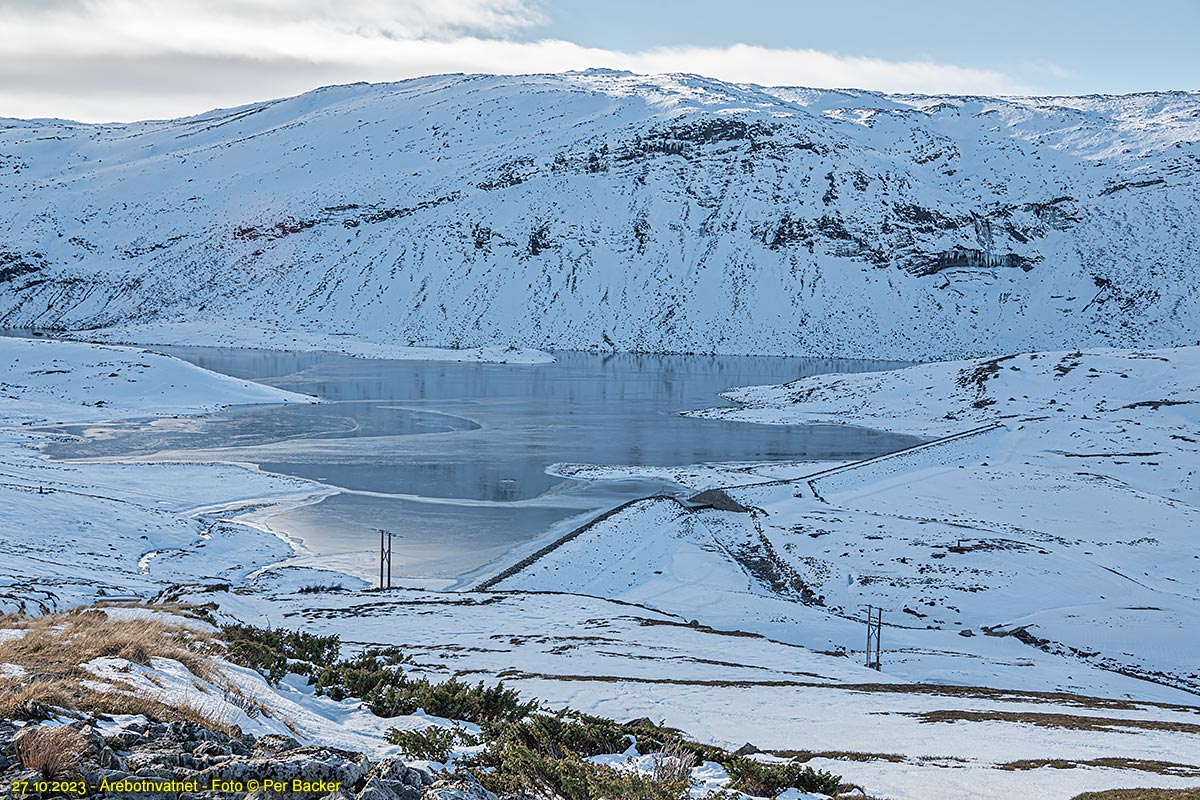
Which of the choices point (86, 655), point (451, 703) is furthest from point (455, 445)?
point (86, 655)

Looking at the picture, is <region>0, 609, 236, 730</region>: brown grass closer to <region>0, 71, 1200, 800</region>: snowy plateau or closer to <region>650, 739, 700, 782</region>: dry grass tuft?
<region>0, 71, 1200, 800</region>: snowy plateau

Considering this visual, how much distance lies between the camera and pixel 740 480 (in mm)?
45562

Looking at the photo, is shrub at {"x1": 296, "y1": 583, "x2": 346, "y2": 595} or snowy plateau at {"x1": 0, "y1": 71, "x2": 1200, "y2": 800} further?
shrub at {"x1": 296, "y1": 583, "x2": 346, "y2": 595}

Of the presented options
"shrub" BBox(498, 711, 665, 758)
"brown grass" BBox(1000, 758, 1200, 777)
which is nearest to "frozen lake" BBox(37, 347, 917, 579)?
"shrub" BBox(498, 711, 665, 758)

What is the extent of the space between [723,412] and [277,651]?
196ft

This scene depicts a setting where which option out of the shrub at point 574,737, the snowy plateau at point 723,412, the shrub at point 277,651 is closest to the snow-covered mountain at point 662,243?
the snowy plateau at point 723,412

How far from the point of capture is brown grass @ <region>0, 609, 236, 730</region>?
23.2 ft

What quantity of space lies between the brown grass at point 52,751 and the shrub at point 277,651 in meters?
5.25

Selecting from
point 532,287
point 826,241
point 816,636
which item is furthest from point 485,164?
point 816,636

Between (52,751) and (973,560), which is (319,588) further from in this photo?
(52,751)

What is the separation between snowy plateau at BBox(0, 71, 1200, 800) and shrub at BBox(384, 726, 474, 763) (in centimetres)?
22

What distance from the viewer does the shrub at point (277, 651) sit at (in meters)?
11.4

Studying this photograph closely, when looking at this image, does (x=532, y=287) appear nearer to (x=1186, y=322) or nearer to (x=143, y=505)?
(x=1186, y=322)

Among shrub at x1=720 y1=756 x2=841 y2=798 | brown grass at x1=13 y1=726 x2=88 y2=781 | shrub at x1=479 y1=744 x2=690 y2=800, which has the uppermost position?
brown grass at x1=13 y1=726 x2=88 y2=781
